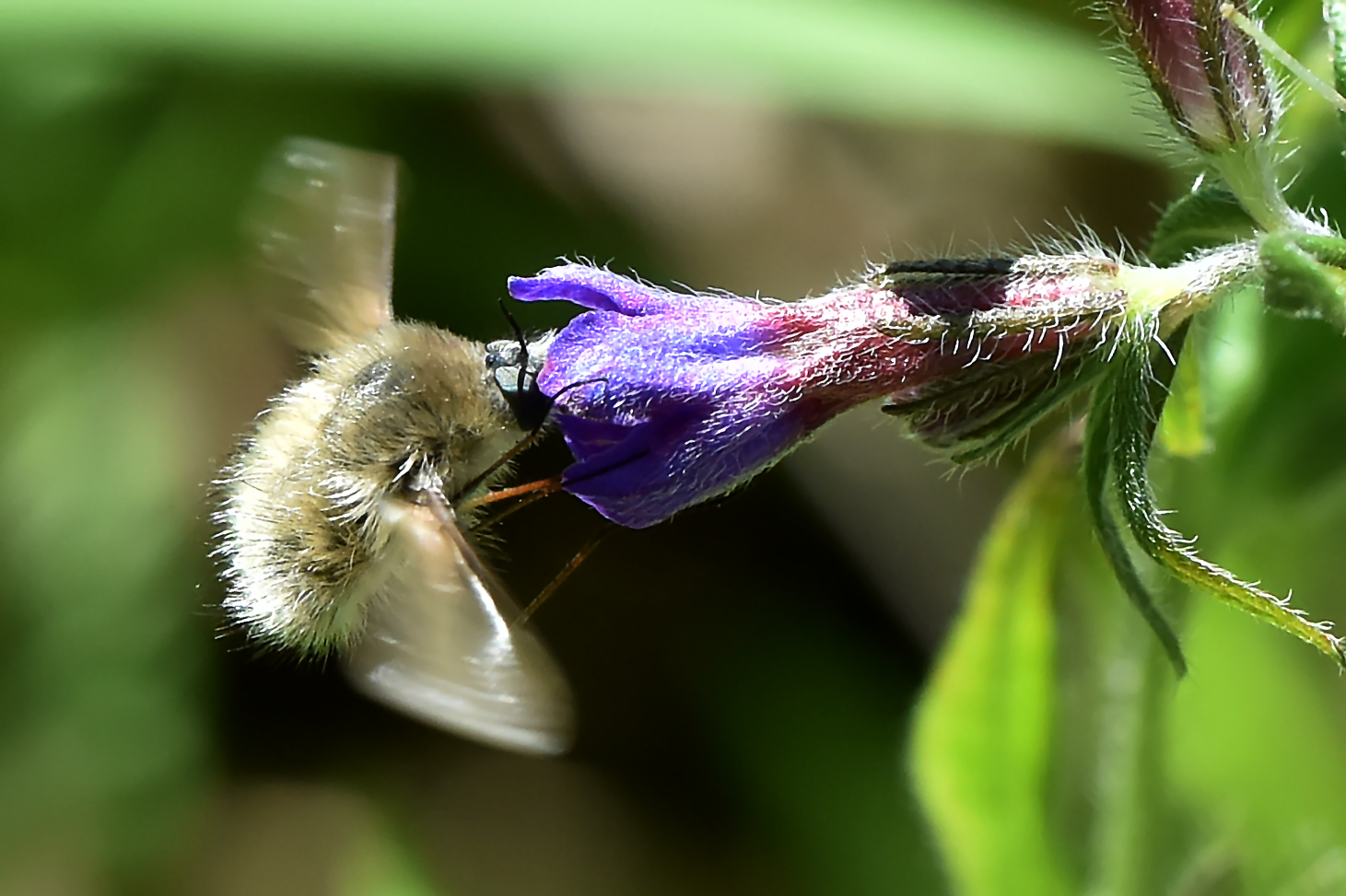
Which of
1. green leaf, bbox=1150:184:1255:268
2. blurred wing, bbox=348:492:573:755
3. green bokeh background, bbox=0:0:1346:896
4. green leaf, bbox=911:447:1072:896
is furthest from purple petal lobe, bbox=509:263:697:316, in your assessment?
green leaf, bbox=911:447:1072:896

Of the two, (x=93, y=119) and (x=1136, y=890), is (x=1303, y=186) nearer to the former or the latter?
(x=1136, y=890)

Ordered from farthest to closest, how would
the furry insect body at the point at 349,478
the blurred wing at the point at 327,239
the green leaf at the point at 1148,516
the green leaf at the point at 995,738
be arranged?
the green leaf at the point at 995,738 → the blurred wing at the point at 327,239 → the furry insect body at the point at 349,478 → the green leaf at the point at 1148,516

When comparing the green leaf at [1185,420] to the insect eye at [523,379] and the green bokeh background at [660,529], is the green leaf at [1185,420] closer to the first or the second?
the green bokeh background at [660,529]

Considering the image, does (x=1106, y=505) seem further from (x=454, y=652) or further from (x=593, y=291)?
(x=454, y=652)

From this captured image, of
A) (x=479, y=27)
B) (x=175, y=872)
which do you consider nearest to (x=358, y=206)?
(x=479, y=27)

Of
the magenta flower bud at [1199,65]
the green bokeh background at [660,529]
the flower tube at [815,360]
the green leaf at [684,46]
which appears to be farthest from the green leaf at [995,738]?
the magenta flower bud at [1199,65]

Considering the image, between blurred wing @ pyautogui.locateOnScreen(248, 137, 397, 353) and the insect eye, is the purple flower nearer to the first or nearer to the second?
the insect eye
